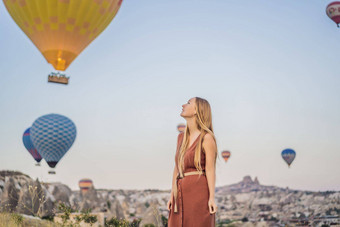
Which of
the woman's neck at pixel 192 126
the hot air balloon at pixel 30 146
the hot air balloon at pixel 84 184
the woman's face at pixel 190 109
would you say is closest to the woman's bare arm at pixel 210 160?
the woman's neck at pixel 192 126

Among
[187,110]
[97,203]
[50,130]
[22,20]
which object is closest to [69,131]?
[50,130]

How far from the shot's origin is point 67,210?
257 inches

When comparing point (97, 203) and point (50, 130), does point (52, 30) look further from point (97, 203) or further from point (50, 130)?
point (97, 203)

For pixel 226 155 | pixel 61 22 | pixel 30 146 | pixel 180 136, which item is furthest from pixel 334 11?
pixel 180 136

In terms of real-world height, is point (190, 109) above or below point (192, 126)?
above

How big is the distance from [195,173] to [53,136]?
2942 cm

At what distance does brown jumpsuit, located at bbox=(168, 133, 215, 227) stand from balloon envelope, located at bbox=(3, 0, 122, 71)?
1904 cm

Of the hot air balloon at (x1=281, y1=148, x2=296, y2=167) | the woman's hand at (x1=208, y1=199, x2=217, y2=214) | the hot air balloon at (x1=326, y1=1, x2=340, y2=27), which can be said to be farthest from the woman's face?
the hot air balloon at (x1=281, y1=148, x2=296, y2=167)

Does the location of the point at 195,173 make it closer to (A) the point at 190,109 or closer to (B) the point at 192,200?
(B) the point at 192,200

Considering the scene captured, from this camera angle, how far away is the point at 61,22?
21938 mm

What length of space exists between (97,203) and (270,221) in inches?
Result: 1924

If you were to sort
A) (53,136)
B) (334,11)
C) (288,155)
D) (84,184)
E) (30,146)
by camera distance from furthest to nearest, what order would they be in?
(84,184)
(288,155)
(334,11)
(30,146)
(53,136)

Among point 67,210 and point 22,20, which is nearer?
point 67,210

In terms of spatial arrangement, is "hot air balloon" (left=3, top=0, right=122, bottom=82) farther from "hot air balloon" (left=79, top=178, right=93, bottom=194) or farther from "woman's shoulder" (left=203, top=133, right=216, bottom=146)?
"hot air balloon" (left=79, top=178, right=93, bottom=194)
